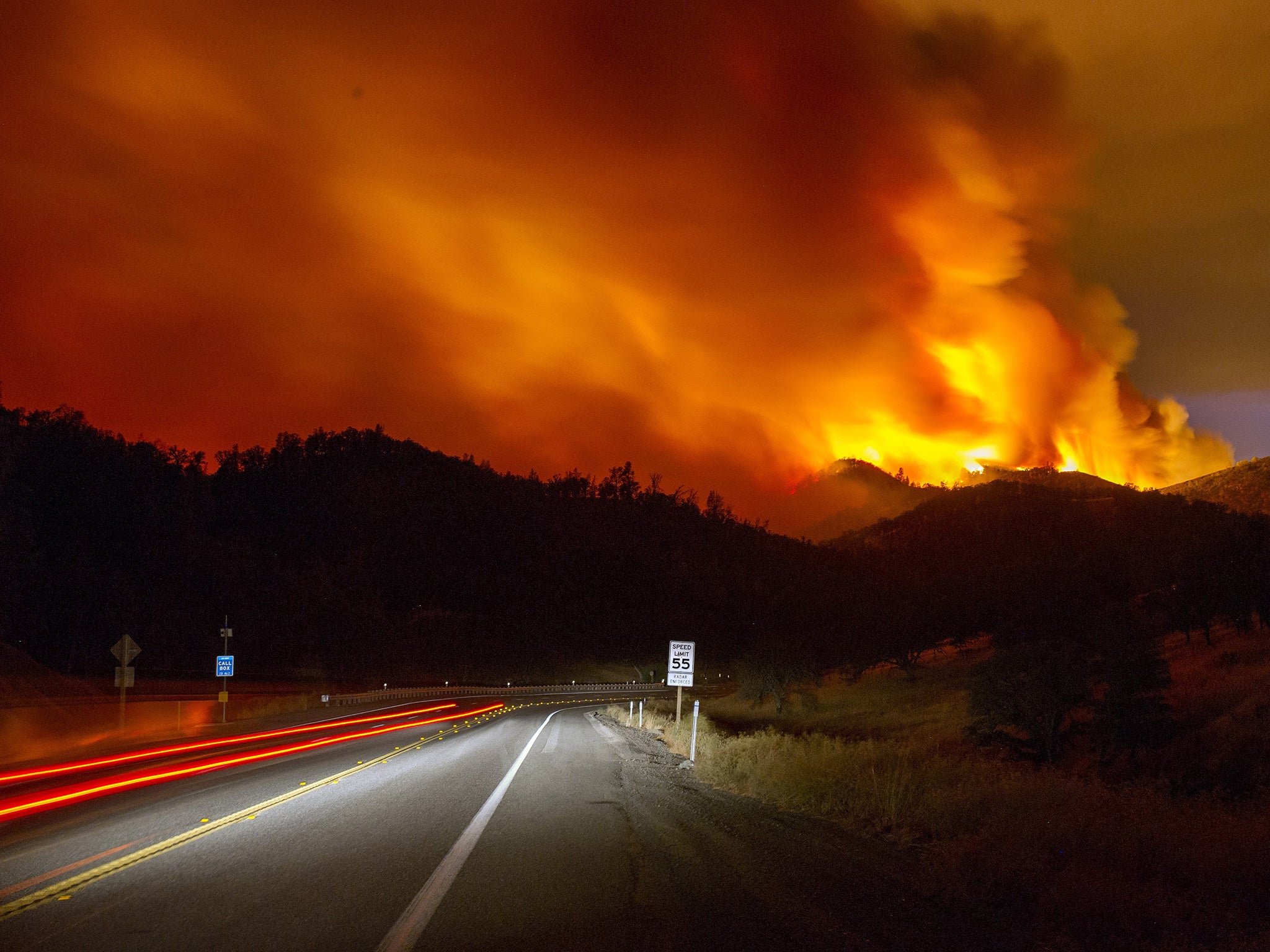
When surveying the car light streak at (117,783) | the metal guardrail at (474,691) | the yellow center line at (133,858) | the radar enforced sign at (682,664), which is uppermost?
the radar enforced sign at (682,664)

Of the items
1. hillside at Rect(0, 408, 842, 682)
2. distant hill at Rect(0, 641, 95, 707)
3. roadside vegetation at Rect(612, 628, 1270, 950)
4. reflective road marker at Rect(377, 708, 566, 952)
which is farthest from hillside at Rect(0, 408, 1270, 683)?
reflective road marker at Rect(377, 708, 566, 952)

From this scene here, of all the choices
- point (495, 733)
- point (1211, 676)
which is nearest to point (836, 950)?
point (495, 733)

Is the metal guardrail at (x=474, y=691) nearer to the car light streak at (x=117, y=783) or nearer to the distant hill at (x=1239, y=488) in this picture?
Result: the car light streak at (x=117, y=783)

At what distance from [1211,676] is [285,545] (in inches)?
5053

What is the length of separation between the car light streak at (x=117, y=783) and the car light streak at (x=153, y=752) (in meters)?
2.12

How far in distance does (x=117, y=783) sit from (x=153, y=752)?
27.3 feet

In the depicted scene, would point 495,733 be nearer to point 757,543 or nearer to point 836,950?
point 836,950

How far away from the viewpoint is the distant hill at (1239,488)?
146875 millimetres

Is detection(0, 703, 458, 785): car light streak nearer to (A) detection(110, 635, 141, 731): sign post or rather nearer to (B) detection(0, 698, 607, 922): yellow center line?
(A) detection(110, 635, 141, 731): sign post

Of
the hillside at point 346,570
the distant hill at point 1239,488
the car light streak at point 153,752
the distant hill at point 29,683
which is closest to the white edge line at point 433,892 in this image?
the car light streak at point 153,752

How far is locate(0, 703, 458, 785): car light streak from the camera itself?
18.3m

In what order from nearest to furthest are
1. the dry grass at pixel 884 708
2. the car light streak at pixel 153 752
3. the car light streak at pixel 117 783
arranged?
1. the car light streak at pixel 117 783
2. the car light streak at pixel 153 752
3. the dry grass at pixel 884 708

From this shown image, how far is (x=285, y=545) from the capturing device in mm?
143625

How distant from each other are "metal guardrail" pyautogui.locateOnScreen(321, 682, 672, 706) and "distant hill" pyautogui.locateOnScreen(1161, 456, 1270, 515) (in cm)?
9443
